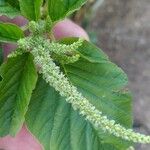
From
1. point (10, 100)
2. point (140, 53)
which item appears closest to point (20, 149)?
point (10, 100)

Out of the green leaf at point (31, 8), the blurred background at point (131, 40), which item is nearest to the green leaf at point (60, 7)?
the green leaf at point (31, 8)

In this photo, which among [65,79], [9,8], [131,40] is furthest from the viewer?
[131,40]

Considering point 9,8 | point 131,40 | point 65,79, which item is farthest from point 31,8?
point 131,40

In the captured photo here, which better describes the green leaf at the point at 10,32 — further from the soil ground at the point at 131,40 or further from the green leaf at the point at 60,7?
the soil ground at the point at 131,40

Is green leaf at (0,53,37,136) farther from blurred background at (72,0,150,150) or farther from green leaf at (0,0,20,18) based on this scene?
blurred background at (72,0,150,150)

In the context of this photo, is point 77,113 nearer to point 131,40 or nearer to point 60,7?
point 60,7

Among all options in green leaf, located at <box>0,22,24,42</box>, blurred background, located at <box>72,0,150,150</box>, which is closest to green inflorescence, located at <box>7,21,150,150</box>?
A: green leaf, located at <box>0,22,24,42</box>
